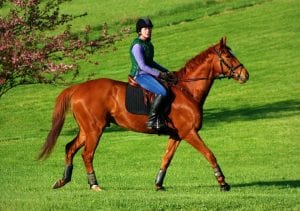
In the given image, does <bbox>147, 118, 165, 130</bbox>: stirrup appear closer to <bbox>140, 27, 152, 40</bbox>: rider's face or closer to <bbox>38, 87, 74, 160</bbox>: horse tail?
<bbox>140, 27, 152, 40</bbox>: rider's face

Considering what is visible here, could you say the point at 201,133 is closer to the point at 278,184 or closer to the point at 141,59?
the point at 278,184

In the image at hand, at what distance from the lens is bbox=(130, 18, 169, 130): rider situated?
1669 cm

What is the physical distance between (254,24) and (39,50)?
27.1 m

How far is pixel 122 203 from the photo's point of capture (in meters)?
13.7

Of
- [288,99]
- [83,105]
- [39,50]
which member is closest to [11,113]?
[39,50]

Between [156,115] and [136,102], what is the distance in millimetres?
506

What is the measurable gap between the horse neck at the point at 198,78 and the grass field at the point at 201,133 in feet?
6.22

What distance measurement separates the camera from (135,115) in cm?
1711

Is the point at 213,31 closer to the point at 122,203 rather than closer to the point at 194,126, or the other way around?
the point at 194,126

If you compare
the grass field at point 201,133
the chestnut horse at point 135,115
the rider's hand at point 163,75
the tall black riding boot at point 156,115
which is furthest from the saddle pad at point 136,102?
the grass field at point 201,133

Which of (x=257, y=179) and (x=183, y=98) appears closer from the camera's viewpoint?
(x=183, y=98)

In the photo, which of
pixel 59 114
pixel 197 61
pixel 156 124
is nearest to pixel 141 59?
pixel 156 124

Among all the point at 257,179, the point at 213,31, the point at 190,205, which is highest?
the point at 190,205

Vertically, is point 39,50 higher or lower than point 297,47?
higher
